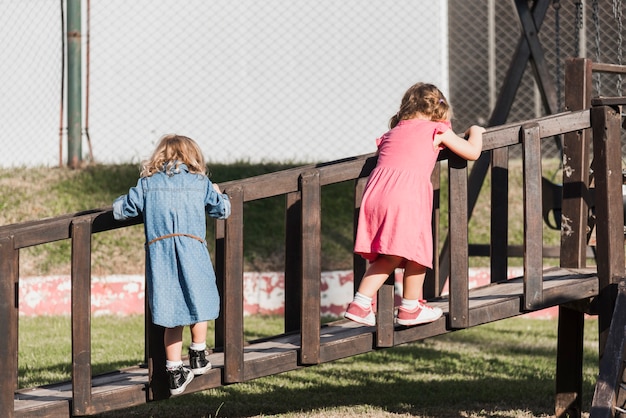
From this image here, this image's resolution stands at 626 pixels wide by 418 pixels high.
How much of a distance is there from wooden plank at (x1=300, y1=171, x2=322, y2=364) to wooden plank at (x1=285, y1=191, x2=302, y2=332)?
0.66ft

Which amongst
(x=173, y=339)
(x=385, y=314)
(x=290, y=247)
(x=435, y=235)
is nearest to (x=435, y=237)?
(x=435, y=235)

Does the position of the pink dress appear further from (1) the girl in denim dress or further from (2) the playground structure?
(1) the girl in denim dress

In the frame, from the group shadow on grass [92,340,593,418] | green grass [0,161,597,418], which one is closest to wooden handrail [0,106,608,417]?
shadow on grass [92,340,593,418]

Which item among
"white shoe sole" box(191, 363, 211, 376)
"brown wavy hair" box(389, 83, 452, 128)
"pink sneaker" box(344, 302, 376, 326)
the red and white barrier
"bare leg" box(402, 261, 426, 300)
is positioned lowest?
the red and white barrier

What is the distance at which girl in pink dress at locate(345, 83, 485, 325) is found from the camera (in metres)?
4.41

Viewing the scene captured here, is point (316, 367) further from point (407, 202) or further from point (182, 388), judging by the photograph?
point (407, 202)

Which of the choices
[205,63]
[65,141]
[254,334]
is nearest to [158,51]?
[205,63]

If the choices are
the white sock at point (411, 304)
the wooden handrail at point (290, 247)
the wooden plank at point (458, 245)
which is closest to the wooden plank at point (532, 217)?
the wooden handrail at point (290, 247)

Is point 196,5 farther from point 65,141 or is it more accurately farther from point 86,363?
point 86,363

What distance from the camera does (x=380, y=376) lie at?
6.79m

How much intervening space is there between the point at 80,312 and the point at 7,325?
0.94 ft

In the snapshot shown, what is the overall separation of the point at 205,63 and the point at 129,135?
1.13 metres

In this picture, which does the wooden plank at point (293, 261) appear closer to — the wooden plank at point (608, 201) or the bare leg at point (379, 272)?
the bare leg at point (379, 272)

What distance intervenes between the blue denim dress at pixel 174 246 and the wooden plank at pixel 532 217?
1.43m
